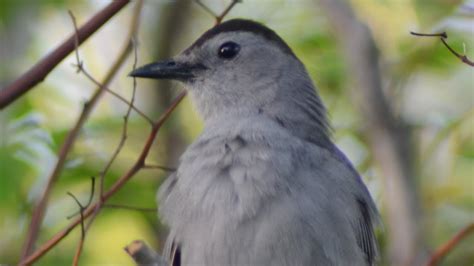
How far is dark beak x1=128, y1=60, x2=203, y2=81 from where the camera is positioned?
19.3ft

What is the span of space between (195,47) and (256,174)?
1060 mm

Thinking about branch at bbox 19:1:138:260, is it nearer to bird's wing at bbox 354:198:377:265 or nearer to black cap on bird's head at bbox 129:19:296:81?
black cap on bird's head at bbox 129:19:296:81

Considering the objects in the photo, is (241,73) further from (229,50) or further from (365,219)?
(365,219)

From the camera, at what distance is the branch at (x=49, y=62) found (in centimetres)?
499

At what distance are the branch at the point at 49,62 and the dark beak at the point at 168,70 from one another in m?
0.71

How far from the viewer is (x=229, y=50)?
6207 mm

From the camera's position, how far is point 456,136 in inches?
278

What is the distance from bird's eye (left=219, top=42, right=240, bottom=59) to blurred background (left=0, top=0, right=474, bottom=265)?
68 centimetres

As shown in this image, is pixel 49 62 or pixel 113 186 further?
pixel 113 186

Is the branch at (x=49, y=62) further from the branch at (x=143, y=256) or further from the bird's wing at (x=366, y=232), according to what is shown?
the bird's wing at (x=366, y=232)

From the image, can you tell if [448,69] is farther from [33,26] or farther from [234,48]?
[33,26]

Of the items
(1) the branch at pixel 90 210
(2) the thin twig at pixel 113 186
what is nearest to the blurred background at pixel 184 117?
(2) the thin twig at pixel 113 186

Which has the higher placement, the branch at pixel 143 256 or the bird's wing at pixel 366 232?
the branch at pixel 143 256

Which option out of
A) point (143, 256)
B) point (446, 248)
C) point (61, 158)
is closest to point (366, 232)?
point (446, 248)
